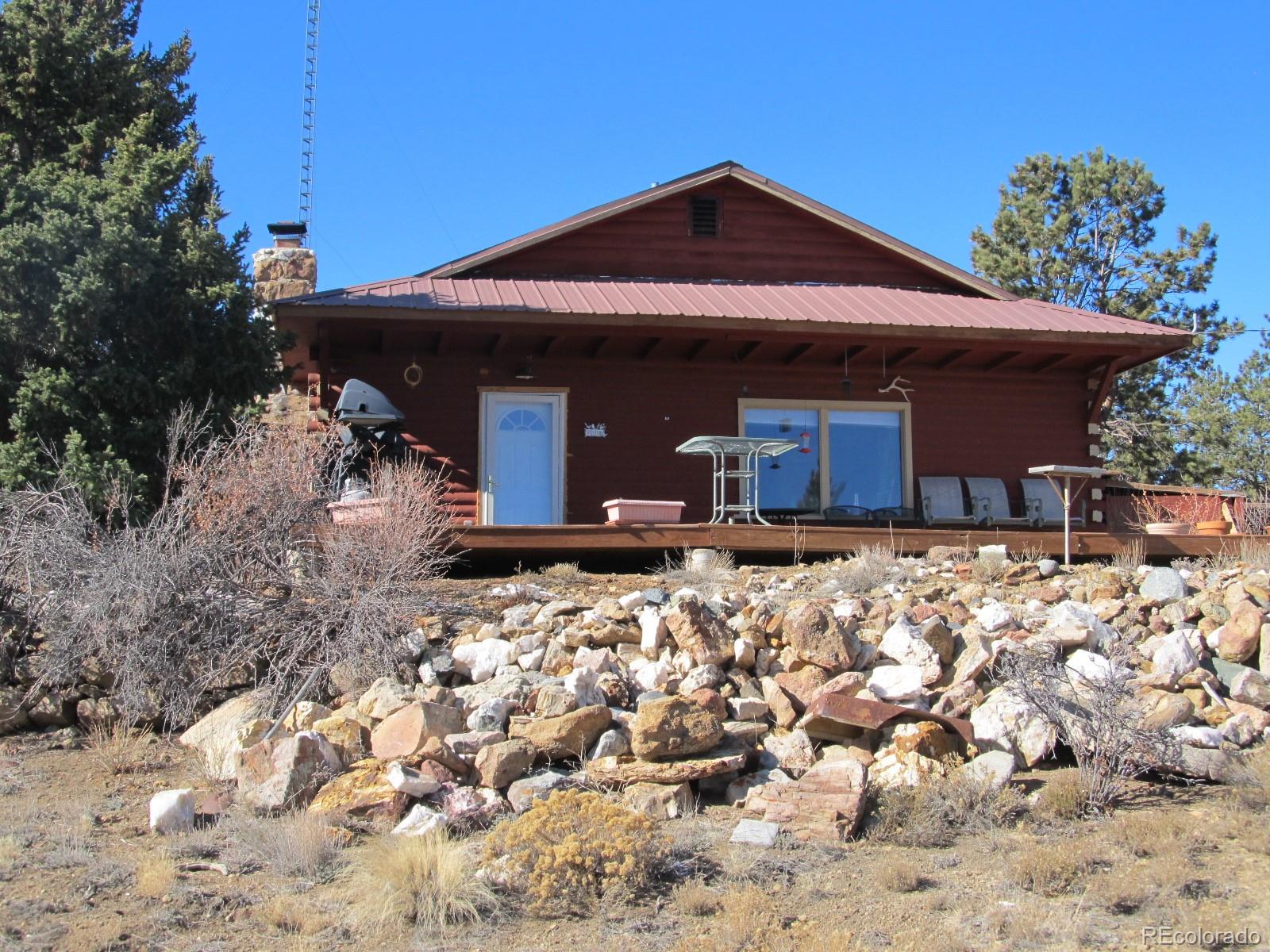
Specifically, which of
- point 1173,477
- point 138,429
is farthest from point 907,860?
point 1173,477

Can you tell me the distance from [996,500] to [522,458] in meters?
5.53

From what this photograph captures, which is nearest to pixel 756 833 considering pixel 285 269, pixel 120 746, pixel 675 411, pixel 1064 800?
pixel 1064 800

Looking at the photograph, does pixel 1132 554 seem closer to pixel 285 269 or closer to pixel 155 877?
pixel 155 877

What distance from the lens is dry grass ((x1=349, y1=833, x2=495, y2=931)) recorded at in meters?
5.23

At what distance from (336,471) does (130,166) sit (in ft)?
14.2

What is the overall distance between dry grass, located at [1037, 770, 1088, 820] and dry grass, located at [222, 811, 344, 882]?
3.72 metres

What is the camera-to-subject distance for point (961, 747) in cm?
705

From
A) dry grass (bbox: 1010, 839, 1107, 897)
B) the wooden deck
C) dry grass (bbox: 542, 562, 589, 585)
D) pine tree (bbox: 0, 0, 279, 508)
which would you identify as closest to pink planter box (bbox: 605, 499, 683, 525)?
the wooden deck

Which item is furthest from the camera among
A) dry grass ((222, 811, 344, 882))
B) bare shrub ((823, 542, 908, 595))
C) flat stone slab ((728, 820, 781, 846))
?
bare shrub ((823, 542, 908, 595))

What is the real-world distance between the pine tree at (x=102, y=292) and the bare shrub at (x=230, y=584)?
1872mm

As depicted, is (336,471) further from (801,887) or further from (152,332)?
(801,887)

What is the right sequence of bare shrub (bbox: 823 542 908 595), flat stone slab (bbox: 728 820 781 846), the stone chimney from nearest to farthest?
1. flat stone slab (bbox: 728 820 781 846)
2. bare shrub (bbox: 823 542 908 595)
3. the stone chimney

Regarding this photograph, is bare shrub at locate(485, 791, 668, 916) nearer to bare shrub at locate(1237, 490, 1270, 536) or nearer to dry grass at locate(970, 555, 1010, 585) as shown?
dry grass at locate(970, 555, 1010, 585)

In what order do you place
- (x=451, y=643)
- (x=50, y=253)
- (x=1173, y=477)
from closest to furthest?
1. (x=451, y=643)
2. (x=50, y=253)
3. (x=1173, y=477)
